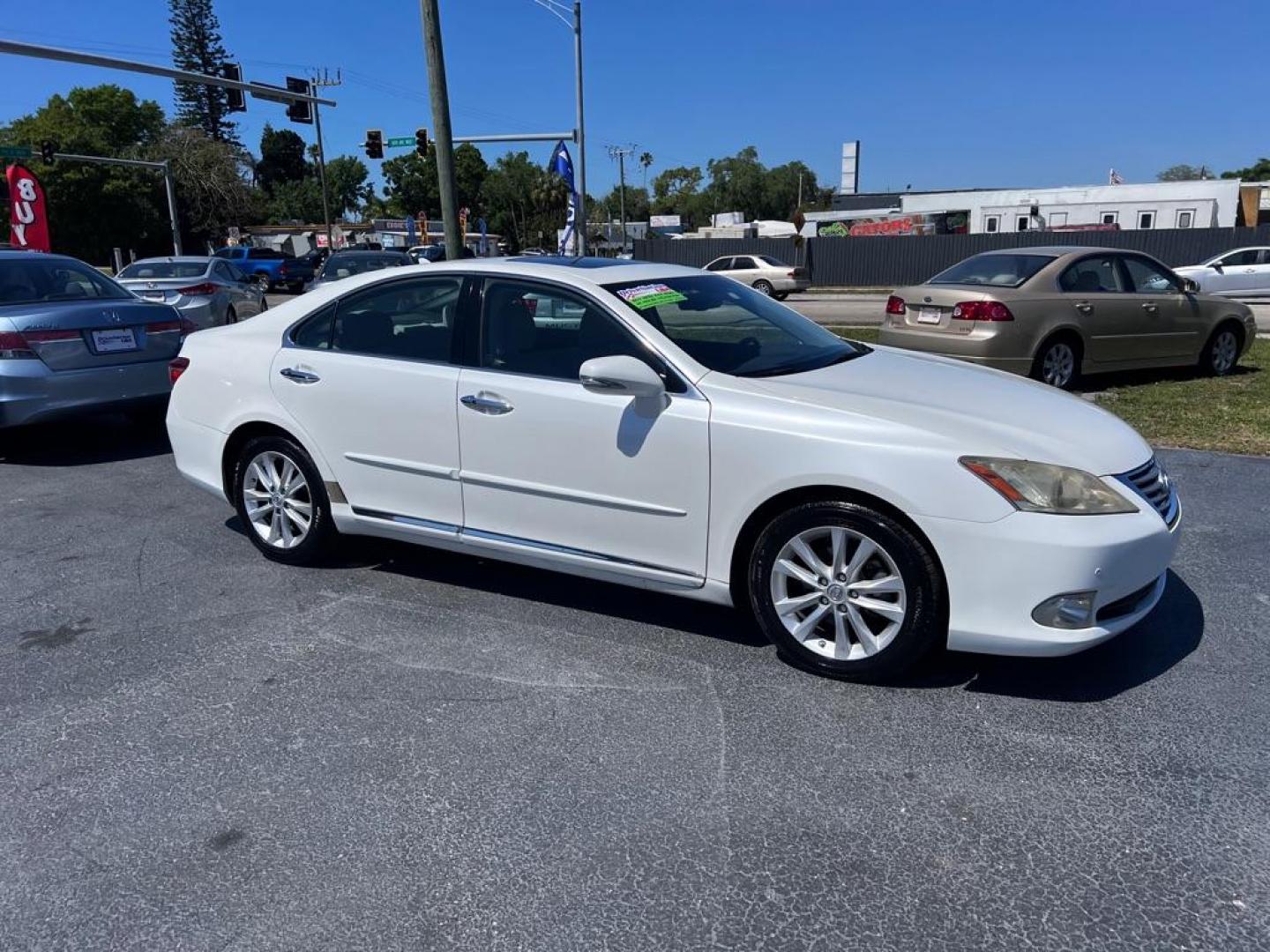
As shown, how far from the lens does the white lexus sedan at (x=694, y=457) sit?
11.0 ft

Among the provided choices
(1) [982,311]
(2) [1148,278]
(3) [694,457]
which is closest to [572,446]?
(3) [694,457]

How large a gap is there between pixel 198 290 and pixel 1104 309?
11.7m

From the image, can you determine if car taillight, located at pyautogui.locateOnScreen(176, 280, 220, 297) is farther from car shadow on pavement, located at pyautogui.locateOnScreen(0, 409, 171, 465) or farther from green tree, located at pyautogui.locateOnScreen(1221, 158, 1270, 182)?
green tree, located at pyautogui.locateOnScreen(1221, 158, 1270, 182)

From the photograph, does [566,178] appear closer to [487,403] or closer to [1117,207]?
[487,403]

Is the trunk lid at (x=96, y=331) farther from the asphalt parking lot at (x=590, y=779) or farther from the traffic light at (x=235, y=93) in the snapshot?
the traffic light at (x=235, y=93)

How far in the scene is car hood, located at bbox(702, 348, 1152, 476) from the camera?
11.2ft

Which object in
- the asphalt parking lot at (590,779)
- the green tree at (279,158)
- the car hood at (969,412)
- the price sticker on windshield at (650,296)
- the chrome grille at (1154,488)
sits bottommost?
the asphalt parking lot at (590,779)

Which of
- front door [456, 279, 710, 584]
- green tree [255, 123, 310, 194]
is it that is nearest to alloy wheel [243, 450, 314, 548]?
front door [456, 279, 710, 584]

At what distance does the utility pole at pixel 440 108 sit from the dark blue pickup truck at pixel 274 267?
94.4ft

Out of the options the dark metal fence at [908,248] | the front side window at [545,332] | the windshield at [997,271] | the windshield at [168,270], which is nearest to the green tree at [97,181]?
the dark metal fence at [908,248]

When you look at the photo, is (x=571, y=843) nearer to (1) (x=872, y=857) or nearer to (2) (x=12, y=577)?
(1) (x=872, y=857)

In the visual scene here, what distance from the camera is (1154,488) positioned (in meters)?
3.65

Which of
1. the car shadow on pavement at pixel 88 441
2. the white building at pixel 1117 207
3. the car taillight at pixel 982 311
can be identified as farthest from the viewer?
the white building at pixel 1117 207

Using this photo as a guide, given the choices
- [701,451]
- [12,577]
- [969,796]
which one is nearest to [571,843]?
[969,796]
